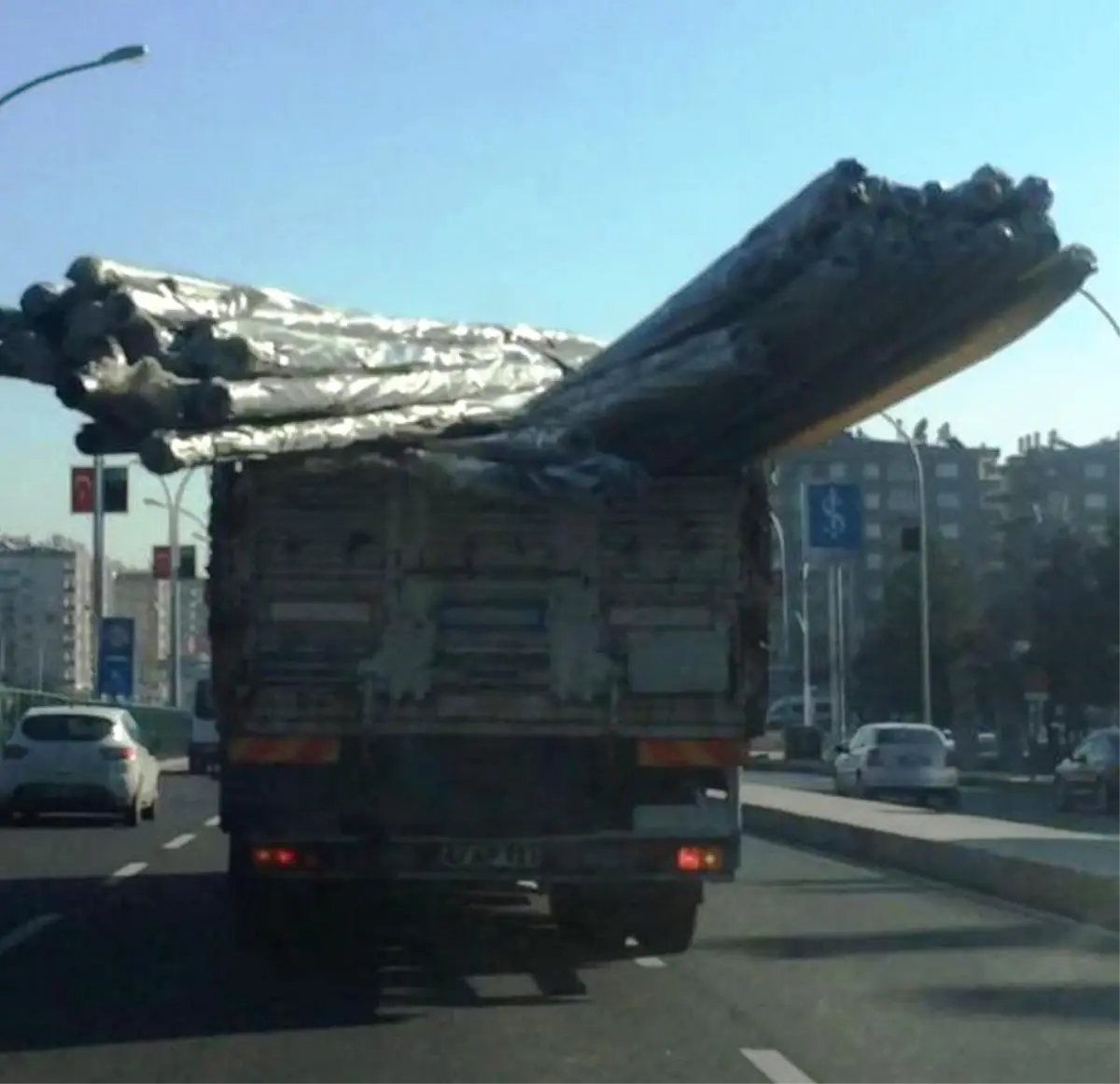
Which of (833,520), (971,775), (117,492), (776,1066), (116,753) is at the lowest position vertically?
(776,1066)

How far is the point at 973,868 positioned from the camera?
816 inches

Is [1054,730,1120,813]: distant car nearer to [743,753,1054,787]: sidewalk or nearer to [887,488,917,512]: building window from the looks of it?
[743,753,1054,787]: sidewalk

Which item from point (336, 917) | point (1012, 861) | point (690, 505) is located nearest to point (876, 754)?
point (1012, 861)

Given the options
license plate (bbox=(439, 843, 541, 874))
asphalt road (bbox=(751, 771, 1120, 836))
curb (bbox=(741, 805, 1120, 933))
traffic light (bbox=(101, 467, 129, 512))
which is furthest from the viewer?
traffic light (bbox=(101, 467, 129, 512))

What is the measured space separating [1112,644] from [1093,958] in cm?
5572

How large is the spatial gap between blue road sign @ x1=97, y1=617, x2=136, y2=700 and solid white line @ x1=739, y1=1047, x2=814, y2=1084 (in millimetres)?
51736

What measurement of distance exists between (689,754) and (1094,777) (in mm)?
29267

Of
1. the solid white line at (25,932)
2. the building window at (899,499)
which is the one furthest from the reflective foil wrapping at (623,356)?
the building window at (899,499)

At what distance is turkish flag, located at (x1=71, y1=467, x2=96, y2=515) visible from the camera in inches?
1951

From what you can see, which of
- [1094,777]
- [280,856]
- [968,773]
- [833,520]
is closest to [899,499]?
[968,773]

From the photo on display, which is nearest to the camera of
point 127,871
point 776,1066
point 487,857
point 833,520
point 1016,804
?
point 776,1066

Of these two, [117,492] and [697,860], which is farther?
[117,492]

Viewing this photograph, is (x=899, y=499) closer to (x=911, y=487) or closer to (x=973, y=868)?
(x=911, y=487)

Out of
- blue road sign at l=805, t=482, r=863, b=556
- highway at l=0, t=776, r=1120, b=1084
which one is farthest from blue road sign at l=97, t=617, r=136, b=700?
highway at l=0, t=776, r=1120, b=1084
